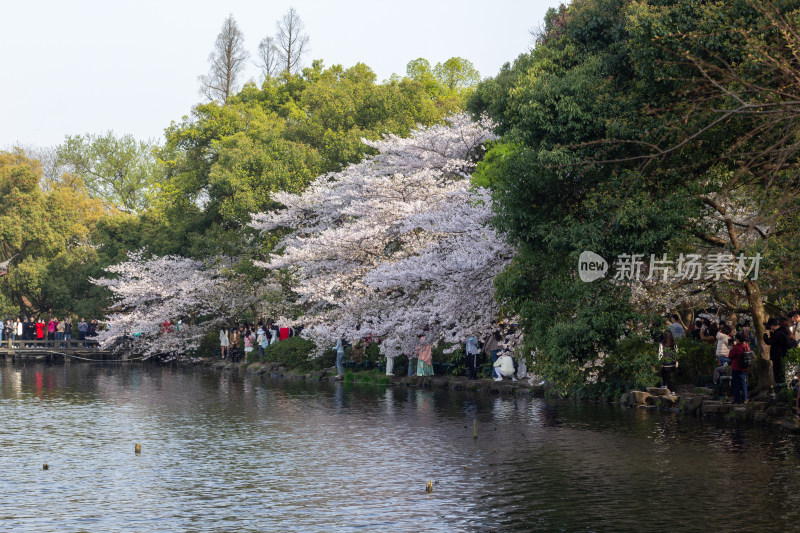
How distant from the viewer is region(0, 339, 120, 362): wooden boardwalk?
56469mm

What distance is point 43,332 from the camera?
59812 millimetres

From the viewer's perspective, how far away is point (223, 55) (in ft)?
224

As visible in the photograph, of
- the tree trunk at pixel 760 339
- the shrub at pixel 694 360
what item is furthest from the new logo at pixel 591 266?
the shrub at pixel 694 360

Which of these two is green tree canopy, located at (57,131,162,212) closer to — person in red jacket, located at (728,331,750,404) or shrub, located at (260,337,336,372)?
shrub, located at (260,337,336,372)

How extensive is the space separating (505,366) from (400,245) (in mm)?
8428

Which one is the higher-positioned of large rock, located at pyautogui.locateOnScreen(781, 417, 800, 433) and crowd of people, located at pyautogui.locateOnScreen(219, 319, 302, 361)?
crowd of people, located at pyautogui.locateOnScreen(219, 319, 302, 361)

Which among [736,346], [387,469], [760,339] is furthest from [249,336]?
[387,469]

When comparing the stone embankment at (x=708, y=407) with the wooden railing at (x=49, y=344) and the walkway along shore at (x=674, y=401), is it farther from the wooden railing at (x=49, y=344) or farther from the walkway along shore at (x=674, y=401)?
the wooden railing at (x=49, y=344)

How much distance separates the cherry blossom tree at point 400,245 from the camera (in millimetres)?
30703

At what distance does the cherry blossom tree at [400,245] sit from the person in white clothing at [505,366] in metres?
1.32

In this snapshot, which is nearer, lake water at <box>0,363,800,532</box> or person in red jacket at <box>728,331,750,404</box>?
lake water at <box>0,363,800,532</box>

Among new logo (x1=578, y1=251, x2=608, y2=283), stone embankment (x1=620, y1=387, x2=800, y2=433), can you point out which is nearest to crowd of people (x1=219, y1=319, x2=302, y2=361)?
stone embankment (x1=620, y1=387, x2=800, y2=433)

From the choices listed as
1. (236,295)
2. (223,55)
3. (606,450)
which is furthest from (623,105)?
(223,55)

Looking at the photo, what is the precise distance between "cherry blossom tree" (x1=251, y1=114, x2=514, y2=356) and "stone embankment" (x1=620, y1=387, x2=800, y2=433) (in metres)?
6.17
